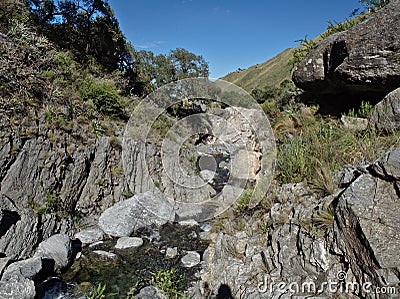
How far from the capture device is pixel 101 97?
10.4 m

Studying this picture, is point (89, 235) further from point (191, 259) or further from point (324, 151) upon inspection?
point (324, 151)

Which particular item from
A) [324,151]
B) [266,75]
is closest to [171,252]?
[324,151]

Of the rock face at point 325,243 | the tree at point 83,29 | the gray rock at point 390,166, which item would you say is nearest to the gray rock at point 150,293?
the rock face at point 325,243

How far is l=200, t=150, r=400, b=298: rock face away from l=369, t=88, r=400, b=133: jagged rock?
1.33 m

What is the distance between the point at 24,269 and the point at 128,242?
2.39 meters

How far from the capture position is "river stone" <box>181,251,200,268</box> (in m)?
5.86

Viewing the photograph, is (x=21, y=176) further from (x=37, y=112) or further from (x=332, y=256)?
(x=332, y=256)

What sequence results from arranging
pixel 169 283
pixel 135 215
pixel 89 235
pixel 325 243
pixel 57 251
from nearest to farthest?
pixel 325 243 < pixel 169 283 < pixel 57 251 < pixel 89 235 < pixel 135 215

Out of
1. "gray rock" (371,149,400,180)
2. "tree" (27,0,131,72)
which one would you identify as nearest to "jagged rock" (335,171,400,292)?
"gray rock" (371,149,400,180)

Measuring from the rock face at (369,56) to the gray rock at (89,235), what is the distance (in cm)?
725

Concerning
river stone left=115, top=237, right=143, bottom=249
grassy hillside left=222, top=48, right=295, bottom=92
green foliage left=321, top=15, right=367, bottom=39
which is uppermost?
grassy hillside left=222, top=48, right=295, bottom=92

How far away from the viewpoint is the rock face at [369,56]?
15.9 feet

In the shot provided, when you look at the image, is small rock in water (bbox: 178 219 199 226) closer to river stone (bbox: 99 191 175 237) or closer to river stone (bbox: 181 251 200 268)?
river stone (bbox: 99 191 175 237)

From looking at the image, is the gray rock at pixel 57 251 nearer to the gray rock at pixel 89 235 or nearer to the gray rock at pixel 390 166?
the gray rock at pixel 89 235
